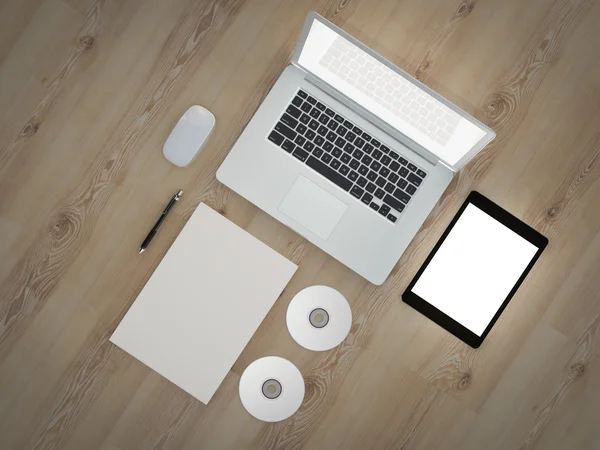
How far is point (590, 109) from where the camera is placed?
1.15 m

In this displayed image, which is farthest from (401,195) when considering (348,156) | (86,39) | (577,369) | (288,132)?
(86,39)

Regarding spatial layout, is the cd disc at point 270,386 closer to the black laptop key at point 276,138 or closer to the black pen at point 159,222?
the black pen at point 159,222

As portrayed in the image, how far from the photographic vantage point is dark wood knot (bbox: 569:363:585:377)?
115 cm

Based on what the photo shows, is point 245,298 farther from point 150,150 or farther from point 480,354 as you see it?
point 480,354

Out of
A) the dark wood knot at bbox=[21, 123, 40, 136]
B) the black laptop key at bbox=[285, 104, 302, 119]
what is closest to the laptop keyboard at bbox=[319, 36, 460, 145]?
the black laptop key at bbox=[285, 104, 302, 119]

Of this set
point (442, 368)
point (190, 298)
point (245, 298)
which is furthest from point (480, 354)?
point (190, 298)

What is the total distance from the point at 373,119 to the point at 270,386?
0.59 meters

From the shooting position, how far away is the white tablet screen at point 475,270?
1.08m

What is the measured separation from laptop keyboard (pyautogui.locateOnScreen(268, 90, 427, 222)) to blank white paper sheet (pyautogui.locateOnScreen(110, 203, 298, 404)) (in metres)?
0.20

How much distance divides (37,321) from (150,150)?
0.43 m

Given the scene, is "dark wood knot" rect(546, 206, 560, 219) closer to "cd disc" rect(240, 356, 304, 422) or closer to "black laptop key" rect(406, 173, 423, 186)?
"black laptop key" rect(406, 173, 423, 186)

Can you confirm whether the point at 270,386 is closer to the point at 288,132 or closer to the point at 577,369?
the point at 288,132

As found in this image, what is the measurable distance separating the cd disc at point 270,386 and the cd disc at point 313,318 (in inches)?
2.7

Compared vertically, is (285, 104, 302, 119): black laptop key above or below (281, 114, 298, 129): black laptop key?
above
